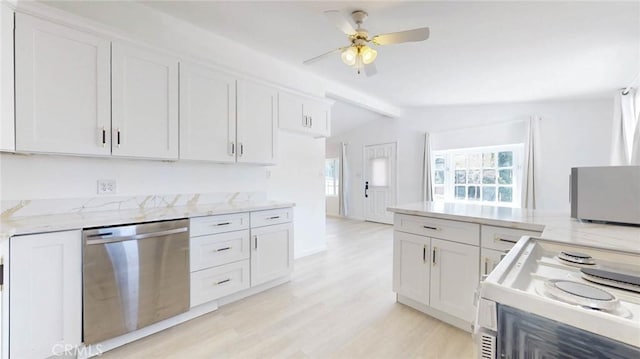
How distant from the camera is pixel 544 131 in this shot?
4422 mm

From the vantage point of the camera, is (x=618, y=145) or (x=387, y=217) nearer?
(x=618, y=145)

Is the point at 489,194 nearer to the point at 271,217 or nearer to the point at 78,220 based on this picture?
the point at 271,217

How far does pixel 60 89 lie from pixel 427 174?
566 centimetres

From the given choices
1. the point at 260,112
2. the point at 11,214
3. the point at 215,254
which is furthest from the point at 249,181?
the point at 11,214

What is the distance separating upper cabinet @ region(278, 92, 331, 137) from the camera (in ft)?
11.0

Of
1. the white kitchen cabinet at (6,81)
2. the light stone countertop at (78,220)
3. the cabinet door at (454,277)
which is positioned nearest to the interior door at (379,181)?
the cabinet door at (454,277)

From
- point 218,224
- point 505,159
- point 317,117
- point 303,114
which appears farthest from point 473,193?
point 218,224

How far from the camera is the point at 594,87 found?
3482 mm

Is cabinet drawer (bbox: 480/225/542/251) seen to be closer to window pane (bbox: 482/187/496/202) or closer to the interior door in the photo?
window pane (bbox: 482/187/496/202)

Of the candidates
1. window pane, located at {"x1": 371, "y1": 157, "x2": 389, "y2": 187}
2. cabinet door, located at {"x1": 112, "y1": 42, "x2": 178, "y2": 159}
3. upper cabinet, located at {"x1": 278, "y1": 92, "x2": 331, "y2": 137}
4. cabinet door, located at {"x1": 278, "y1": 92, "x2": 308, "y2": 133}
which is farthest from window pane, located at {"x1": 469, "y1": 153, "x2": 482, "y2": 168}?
cabinet door, located at {"x1": 112, "y1": 42, "x2": 178, "y2": 159}

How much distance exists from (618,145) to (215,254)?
4.67 metres

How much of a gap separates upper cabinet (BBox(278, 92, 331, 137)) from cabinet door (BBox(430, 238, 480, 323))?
85.1 inches

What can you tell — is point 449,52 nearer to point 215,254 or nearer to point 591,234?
point 591,234

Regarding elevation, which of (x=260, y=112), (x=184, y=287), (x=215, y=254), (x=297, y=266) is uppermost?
(x=260, y=112)
